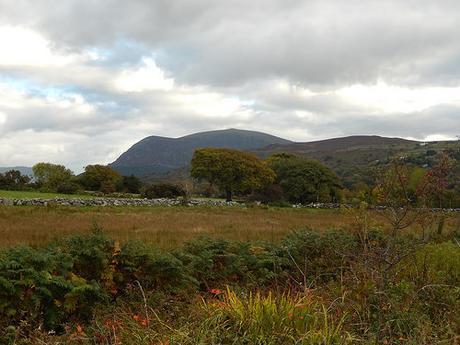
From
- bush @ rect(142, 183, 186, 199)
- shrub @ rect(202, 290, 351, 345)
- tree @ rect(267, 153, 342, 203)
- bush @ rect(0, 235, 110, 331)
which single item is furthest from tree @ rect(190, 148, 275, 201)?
shrub @ rect(202, 290, 351, 345)

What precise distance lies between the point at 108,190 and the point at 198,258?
5928 cm

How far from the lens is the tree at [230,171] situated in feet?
204

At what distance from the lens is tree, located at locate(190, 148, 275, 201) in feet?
204

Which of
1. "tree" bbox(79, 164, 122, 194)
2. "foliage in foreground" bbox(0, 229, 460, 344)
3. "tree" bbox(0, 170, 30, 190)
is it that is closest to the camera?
"foliage in foreground" bbox(0, 229, 460, 344)

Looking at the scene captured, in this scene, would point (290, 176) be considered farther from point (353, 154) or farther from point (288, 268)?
point (353, 154)

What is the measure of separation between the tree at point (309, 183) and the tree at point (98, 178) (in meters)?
24.8

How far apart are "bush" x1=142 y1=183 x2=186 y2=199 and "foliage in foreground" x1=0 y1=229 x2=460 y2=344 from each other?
50.5m

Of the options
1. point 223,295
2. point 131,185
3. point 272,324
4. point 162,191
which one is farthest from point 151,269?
point 131,185

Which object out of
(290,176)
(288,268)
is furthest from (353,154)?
(288,268)

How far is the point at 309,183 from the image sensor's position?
62.0 metres

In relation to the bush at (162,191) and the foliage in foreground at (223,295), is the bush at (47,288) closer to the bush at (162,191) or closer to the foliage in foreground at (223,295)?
the foliage in foreground at (223,295)

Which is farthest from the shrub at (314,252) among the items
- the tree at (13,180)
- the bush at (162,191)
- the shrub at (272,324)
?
the tree at (13,180)

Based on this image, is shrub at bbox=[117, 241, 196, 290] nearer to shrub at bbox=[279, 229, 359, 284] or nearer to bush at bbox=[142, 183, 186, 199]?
shrub at bbox=[279, 229, 359, 284]

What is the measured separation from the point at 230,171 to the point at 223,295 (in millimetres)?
54995
